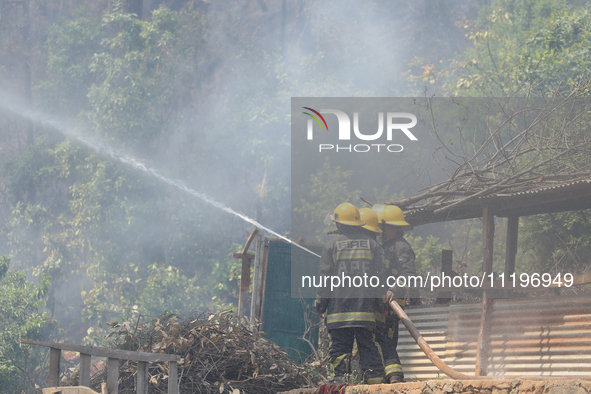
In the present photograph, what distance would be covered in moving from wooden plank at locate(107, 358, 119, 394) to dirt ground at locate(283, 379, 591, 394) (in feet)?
5.72

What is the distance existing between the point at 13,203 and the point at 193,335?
19.9 meters

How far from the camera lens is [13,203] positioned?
2222cm

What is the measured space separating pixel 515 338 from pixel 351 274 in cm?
166

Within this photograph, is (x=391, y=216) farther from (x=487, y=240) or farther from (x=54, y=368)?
(x=54, y=368)

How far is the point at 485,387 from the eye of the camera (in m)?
3.66

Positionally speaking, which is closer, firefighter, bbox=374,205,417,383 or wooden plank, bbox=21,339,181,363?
wooden plank, bbox=21,339,181,363

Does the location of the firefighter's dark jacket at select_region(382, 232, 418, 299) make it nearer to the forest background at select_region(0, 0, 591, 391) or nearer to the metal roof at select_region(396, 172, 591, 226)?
the metal roof at select_region(396, 172, 591, 226)

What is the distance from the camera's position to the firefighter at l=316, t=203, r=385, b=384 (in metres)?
5.13

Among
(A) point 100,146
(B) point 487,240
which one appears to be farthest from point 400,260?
(A) point 100,146

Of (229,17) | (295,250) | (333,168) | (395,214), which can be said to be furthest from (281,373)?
(229,17)

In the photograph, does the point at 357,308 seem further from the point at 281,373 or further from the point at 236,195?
the point at 236,195

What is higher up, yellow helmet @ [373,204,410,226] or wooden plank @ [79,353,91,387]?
yellow helmet @ [373,204,410,226]

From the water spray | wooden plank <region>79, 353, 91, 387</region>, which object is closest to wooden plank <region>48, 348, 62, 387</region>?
wooden plank <region>79, 353, 91, 387</region>

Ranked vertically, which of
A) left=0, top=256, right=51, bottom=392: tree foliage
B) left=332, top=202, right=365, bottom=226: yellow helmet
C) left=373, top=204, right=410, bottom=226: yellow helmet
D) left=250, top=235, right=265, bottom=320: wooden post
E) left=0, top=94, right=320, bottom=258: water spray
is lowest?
left=0, top=256, right=51, bottom=392: tree foliage
